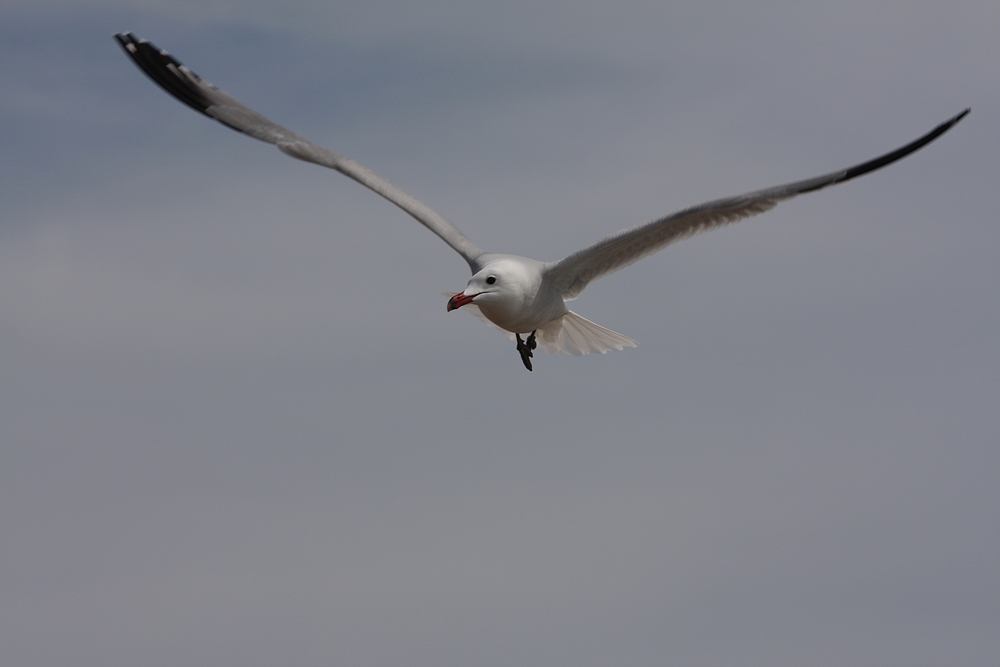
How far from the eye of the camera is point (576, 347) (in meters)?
14.5

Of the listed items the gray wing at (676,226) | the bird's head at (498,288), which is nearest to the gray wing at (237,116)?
the gray wing at (676,226)

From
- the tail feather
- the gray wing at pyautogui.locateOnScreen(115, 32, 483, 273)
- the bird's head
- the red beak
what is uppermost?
the gray wing at pyautogui.locateOnScreen(115, 32, 483, 273)

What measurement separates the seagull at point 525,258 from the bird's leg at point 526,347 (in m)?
0.01

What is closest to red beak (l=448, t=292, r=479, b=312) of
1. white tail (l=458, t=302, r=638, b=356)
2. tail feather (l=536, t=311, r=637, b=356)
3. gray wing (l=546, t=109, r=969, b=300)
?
gray wing (l=546, t=109, r=969, b=300)

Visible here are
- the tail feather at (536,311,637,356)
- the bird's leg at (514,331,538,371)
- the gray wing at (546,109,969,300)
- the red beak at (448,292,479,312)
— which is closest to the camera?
the gray wing at (546,109,969,300)

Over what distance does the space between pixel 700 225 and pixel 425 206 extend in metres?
3.44

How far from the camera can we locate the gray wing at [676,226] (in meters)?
11.1

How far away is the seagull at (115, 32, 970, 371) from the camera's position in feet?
38.0

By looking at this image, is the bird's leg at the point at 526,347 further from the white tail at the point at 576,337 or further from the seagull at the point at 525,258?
the white tail at the point at 576,337

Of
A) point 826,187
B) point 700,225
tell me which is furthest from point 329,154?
point 826,187

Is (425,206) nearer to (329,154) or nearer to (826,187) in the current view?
(329,154)

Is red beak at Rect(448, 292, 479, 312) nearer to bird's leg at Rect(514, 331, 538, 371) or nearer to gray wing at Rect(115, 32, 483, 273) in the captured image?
bird's leg at Rect(514, 331, 538, 371)

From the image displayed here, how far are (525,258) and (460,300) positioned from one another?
115 centimetres

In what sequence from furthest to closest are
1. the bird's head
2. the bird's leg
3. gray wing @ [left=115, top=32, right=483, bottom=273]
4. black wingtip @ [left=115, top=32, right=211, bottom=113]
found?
1. black wingtip @ [left=115, top=32, right=211, bottom=113]
2. gray wing @ [left=115, top=32, right=483, bottom=273]
3. the bird's leg
4. the bird's head
